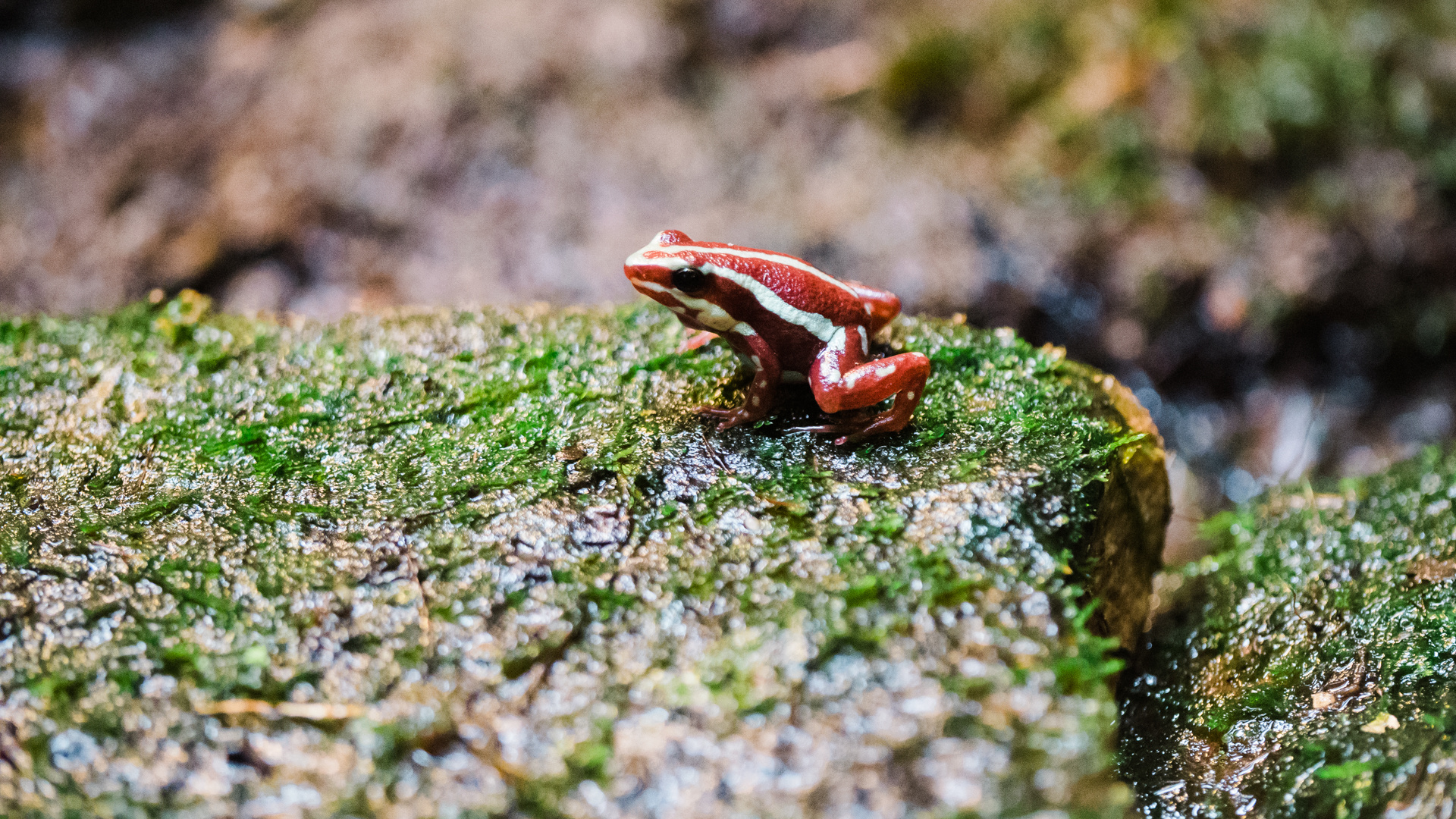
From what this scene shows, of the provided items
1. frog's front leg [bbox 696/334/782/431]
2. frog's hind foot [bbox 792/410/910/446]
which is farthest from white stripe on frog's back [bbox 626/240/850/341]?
frog's hind foot [bbox 792/410/910/446]

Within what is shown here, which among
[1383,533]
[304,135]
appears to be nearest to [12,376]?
[304,135]

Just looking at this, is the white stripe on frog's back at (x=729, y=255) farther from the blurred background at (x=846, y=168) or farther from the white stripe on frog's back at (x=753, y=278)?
the blurred background at (x=846, y=168)

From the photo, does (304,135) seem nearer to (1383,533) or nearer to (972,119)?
(972,119)

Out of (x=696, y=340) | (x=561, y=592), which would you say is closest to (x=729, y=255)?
(x=696, y=340)

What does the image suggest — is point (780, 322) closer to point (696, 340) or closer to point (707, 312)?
point (707, 312)

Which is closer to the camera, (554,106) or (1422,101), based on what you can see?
(1422,101)

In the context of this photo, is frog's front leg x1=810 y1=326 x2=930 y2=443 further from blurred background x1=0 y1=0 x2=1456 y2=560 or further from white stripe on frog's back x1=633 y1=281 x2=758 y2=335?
blurred background x1=0 y1=0 x2=1456 y2=560
